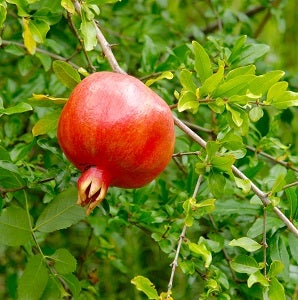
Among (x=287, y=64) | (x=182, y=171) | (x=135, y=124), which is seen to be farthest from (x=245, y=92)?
(x=287, y=64)

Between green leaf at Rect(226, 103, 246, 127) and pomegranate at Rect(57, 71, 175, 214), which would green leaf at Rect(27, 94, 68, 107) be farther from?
green leaf at Rect(226, 103, 246, 127)

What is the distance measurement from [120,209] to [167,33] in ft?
2.67

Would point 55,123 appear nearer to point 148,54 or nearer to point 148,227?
point 148,227

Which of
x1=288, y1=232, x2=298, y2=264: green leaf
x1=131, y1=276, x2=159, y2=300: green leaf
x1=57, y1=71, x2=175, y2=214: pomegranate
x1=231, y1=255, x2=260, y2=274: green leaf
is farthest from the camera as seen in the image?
x1=288, y1=232, x2=298, y2=264: green leaf

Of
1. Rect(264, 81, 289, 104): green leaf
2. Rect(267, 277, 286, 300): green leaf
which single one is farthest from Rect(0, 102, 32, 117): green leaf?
Rect(267, 277, 286, 300): green leaf

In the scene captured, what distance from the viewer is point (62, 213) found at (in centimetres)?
134

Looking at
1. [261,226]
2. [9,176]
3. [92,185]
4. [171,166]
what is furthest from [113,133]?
[171,166]

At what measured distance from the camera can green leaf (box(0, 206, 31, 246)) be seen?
131cm

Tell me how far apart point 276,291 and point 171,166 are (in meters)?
0.88

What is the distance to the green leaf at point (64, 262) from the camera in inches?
52.7

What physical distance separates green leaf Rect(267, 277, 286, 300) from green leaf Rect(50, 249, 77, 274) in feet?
1.28

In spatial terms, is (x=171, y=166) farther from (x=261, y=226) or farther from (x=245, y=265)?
(x=245, y=265)

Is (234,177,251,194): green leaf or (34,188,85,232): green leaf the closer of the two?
(234,177,251,194): green leaf

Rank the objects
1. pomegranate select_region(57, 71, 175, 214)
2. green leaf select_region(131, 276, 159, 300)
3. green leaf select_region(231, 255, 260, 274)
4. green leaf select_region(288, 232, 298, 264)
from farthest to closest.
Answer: green leaf select_region(288, 232, 298, 264) → green leaf select_region(231, 255, 260, 274) → green leaf select_region(131, 276, 159, 300) → pomegranate select_region(57, 71, 175, 214)
